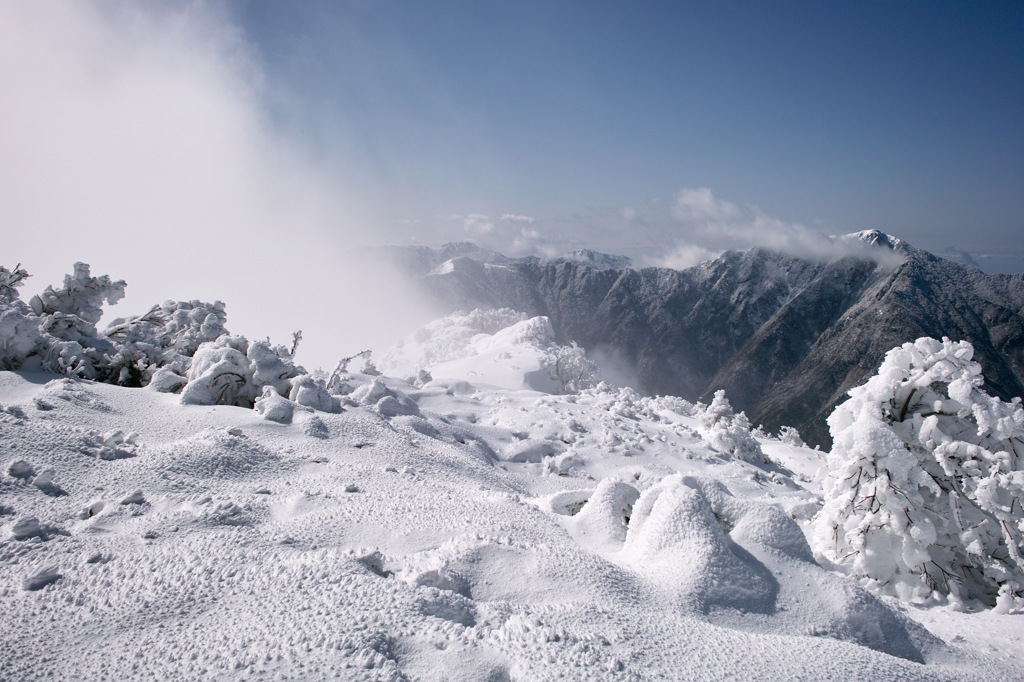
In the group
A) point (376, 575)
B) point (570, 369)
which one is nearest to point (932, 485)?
point (376, 575)

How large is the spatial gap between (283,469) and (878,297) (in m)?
170

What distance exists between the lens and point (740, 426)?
15.2m

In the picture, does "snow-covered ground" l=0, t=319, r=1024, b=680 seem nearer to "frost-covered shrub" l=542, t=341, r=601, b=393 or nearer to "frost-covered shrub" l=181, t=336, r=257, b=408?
"frost-covered shrub" l=181, t=336, r=257, b=408

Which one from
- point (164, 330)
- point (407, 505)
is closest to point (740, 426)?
point (407, 505)

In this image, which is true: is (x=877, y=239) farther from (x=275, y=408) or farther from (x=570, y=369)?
(x=275, y=408)

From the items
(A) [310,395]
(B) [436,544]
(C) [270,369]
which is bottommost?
(B) [436,544]

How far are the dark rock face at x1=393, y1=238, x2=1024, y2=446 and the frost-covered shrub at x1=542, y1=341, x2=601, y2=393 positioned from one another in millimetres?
72885

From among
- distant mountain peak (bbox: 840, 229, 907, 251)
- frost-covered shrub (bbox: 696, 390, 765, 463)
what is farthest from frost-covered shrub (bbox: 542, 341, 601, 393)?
distant mountain peak (bbox: 840, 229, 907, 251)

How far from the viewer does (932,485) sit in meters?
6.47

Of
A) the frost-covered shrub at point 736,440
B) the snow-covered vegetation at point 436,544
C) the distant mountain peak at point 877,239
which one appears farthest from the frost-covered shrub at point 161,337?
the distant mountain peak at point 877,239

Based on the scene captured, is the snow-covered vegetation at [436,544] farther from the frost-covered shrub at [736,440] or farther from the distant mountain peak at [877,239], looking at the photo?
the distant mountain peak at [877,239]

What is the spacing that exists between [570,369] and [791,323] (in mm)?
161974

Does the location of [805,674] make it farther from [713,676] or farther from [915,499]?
[915,499]

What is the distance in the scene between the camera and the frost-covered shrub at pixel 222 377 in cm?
860
